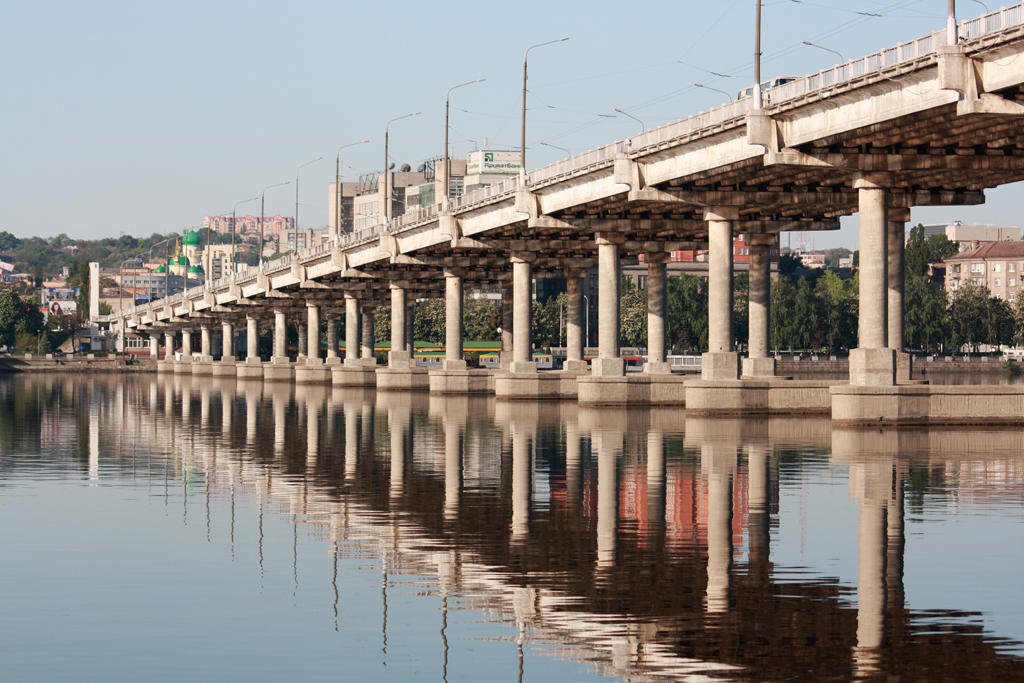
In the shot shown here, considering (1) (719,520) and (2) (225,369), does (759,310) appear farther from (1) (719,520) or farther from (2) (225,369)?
(2) (225,369)

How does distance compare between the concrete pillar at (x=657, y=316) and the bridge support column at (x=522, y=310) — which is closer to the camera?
the concrete pillar at (x=657, y=316)

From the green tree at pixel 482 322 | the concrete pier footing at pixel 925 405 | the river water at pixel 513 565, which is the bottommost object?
the river water at pixel 513 565

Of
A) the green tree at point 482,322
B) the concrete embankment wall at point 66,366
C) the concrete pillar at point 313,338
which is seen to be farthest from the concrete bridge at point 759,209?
the concrete embankment wall at point 66,366

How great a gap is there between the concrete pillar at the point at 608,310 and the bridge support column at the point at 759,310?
672 cm

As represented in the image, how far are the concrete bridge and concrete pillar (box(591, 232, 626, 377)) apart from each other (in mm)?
95

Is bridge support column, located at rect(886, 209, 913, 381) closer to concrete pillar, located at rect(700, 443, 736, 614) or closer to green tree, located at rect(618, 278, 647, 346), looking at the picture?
concrete pillar, located at rect(700, 443, 736, 614)

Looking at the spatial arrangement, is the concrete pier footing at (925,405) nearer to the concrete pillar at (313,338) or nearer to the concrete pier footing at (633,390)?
the concrete pier footing at (633,390)

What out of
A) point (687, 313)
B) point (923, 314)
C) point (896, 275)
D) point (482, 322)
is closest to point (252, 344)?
point (482, 322)

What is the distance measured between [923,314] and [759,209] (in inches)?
4500

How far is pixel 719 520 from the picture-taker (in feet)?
76.6

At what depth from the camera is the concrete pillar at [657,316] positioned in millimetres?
76375

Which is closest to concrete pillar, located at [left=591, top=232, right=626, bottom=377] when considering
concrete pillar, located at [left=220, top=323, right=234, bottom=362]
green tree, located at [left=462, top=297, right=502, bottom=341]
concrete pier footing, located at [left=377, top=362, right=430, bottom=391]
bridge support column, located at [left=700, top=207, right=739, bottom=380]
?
bridge support column, located at [left=700, top=207, right=739, bottom=380]

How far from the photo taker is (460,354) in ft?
306

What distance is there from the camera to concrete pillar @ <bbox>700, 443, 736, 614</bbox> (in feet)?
54.7
